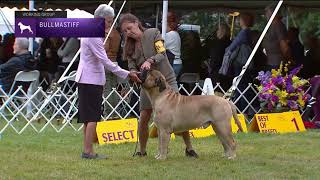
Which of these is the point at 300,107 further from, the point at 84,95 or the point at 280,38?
the point at 84,95

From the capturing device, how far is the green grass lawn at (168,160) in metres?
6.14

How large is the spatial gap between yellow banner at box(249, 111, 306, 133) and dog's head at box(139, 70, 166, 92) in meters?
3.02

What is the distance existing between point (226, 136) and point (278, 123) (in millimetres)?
2843

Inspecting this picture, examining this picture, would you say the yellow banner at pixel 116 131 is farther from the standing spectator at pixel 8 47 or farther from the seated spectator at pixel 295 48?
the standing spectator at pixel 8 47

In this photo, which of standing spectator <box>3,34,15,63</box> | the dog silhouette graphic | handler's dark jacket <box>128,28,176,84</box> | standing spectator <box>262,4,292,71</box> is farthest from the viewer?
standing spectator <box>3,34,15,63</box>

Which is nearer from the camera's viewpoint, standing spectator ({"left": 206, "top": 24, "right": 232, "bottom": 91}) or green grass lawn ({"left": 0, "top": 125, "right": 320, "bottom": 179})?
green grass lawn ({"left": 0, "top": 125, "right": 320, "bottom": 179})

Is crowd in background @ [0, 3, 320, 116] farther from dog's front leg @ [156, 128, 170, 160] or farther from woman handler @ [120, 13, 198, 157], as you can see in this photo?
dog's front leg @ [156, 128, 170, 160]

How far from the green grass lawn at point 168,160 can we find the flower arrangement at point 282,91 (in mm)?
911

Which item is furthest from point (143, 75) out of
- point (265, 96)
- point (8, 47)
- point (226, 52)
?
point (8, 47)

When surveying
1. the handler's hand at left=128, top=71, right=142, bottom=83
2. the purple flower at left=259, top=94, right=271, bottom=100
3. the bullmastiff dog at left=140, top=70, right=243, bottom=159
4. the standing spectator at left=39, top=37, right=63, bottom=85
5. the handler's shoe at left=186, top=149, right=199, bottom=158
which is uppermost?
the handler's hand at left=128, top=71, right=142, bottom=83

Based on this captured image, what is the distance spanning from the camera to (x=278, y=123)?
9555 millimetres

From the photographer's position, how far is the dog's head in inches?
264

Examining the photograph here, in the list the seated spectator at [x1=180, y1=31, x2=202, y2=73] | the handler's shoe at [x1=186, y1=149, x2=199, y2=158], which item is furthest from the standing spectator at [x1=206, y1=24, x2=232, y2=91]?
the handler's shoe at [x1=186, y1=149, x2=199, y2=158]

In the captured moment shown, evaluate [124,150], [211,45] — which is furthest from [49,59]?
[124,150]
